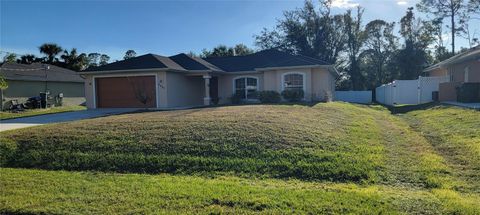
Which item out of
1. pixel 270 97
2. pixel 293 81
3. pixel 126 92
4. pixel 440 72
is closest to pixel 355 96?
pixel 440 72

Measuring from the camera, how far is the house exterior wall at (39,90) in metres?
26.9

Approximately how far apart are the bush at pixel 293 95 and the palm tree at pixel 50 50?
36026 millimetres

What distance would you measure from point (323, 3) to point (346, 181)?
43028 millimetres

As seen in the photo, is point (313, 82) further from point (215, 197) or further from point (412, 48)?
point (412, 48)

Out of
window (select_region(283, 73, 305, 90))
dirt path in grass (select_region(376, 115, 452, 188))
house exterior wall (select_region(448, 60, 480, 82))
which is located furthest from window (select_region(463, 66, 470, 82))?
dirt path in grass (select_region(376, 115, 452, 188))

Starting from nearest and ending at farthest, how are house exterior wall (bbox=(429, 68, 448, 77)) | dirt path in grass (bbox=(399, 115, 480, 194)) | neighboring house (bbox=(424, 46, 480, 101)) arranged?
1. dirt path in grass (bbox=(399, 115, 480, 194))
2. neighboring house (bbox=(424, 46, 480, 101))
3. house exterior wall (bbox=(429, 68, 448, 77))

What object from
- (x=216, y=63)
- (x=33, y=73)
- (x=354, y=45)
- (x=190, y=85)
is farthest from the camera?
(x=354, y=45)

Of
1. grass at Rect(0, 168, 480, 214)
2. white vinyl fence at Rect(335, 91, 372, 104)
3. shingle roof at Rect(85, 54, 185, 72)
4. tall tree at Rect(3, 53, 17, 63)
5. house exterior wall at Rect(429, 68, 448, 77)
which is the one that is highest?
tall tree at Rect(3, 53, 17, 63)

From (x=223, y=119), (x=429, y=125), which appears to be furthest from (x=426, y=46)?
(x=223, y=119)

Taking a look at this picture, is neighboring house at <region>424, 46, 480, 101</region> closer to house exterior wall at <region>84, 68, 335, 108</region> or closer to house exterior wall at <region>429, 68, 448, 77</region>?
house exterior wall at <region>429, 68, 448, 77</region>

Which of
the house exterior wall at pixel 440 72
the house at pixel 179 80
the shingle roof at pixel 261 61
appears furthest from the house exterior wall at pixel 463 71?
the shingle roof at pixel 261 61

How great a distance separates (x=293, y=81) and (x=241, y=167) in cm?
1734

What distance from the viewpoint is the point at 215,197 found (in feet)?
17.8

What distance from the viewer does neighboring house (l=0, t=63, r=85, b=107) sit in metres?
27.0
